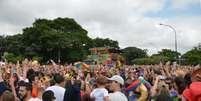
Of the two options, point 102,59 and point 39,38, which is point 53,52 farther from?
point 102,59

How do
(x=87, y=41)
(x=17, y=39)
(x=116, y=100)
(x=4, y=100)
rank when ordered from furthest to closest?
(x=17, y=39)
(x=87, y=41)
(x=116, y=100)
(x=4, y=100)

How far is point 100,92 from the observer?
8.31 m

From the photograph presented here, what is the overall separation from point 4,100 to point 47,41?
8192 cm

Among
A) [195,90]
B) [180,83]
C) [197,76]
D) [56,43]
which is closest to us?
[195,90]

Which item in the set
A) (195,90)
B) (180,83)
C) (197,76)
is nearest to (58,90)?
(180,83)

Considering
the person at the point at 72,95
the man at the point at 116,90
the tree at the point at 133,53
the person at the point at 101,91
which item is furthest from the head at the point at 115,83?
the tree at the point at 133,53

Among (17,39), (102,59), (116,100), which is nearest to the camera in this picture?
(116,100)

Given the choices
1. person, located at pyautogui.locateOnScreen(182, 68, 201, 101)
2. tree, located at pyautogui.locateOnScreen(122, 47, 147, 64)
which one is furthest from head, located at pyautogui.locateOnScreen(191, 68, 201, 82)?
tree, located at pyautogui.locateOnScreen(122, 47, 147, 64)

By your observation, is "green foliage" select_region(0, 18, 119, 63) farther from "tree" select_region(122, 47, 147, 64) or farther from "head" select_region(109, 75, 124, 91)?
"head" select_region(109, 75, 124, 91)

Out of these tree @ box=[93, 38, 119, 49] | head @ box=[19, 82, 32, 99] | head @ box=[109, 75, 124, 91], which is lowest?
head @ box=[19, 82, 32, 99]

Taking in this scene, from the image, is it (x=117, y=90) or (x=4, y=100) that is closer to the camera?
(x=4, y=100)

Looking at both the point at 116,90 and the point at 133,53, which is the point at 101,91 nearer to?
the point at 116,90

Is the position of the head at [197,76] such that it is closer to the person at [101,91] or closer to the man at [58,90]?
the person at [101,91]

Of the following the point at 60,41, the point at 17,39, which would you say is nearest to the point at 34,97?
the point at 60,41
